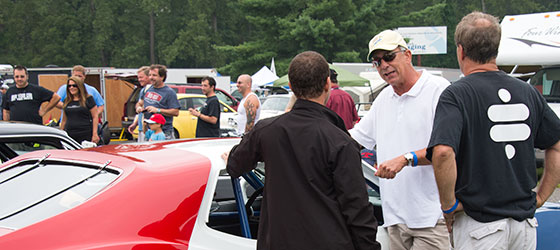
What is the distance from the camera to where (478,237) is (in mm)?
2359

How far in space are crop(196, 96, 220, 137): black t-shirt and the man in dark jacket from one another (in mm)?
5769

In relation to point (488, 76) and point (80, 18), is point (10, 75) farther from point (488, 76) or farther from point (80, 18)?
point (80, 18)

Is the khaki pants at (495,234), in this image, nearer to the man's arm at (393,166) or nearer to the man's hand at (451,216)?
the man's hand at (451,216)

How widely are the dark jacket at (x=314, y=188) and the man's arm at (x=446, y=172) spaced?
14.6 inches

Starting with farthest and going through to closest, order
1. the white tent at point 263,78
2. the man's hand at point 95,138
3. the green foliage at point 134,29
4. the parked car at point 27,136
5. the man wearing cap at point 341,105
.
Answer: the green foliage at point 134,29, the white tent at point 263,78, the man's hand at point 95,138, the man wearing cap at point 341,105, the parked car at point 27,136

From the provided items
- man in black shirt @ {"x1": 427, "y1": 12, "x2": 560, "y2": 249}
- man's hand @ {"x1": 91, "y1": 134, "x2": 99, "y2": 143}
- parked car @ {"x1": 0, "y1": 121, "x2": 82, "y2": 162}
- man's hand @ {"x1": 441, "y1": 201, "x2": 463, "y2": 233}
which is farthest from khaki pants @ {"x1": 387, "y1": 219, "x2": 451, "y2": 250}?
man's hand @ {"x1": 91, "y1": 134, "x2": 99, "y2": 143}

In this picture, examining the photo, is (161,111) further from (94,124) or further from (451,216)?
(451,216)

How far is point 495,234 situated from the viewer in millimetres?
2348

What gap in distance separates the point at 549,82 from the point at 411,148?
8.86 metres

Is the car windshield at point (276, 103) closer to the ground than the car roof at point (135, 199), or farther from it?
closer to the ground

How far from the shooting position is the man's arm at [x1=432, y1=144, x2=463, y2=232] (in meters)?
2.30

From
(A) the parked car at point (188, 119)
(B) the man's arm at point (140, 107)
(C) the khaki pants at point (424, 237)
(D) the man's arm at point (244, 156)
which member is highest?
(D) the man's arm at point (244, 156)

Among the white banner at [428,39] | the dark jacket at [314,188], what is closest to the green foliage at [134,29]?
the white banner at [428,39]

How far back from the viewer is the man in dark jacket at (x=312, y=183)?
2.15 meters
